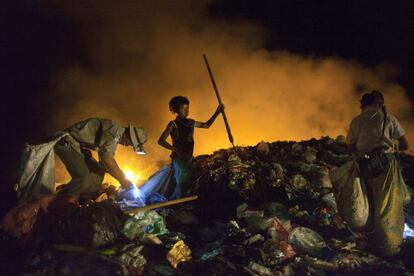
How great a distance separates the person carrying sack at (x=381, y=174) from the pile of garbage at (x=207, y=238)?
0.80ft

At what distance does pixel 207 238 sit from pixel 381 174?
2.08m

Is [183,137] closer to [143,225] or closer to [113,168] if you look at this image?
[113,168]

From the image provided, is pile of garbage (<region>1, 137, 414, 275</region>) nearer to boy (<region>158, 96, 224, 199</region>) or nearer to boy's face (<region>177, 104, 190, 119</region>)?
boy (<region>158, 96, 224, 199</region>)

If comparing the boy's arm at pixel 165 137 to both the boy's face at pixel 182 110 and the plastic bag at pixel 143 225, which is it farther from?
the plastic bag at pixel 143 225

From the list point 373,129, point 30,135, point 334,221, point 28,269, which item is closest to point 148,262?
point 28,269

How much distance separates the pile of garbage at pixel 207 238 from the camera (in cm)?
382

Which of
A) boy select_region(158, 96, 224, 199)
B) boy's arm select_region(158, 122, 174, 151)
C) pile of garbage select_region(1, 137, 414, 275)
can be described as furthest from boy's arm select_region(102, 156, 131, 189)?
boy select_region(158, 96, 224, 199)

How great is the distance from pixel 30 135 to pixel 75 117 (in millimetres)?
1598

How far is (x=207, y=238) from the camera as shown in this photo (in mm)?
4527

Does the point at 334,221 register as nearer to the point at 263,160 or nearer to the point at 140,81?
the point at 263,160

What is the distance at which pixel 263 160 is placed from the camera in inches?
271

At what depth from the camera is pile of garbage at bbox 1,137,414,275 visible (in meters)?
3.82

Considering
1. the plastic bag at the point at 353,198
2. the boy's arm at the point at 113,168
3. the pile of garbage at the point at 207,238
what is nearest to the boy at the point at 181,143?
the pile of garbage at the point at 207,238

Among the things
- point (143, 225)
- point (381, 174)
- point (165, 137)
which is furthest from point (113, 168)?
point (381, 174)
